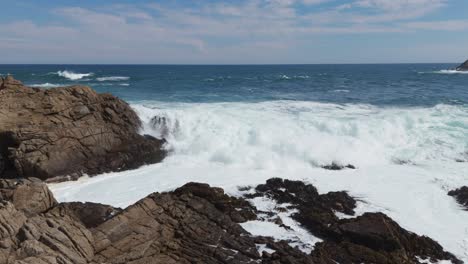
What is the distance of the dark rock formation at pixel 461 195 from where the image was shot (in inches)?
550

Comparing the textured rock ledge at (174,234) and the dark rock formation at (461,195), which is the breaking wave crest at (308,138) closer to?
the dark rock formation at (461,195)

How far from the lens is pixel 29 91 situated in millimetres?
17953

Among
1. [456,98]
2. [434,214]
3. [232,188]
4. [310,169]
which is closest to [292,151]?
[310,169]

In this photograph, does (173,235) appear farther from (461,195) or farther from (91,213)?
(461,195)

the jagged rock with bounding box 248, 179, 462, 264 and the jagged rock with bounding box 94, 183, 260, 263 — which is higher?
the jagged rock with bounding box 94, 183, 260, 263

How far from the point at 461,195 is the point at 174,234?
10374 mm

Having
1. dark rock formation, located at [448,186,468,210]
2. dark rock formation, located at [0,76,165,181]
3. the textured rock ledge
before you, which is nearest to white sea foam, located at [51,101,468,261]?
dark rock formation, located at [448,186,468,210]

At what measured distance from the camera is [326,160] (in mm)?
18312

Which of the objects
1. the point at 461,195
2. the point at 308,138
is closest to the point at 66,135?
the point at 308,138

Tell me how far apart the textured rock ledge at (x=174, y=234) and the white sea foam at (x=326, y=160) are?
1.90 meters

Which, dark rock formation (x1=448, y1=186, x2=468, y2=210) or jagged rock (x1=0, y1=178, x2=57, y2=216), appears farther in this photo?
dark rock formation (x1=448, y1=186, x2=468, y2=210)

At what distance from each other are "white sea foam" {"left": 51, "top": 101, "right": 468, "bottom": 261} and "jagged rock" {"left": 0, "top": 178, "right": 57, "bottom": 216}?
3.57 meters

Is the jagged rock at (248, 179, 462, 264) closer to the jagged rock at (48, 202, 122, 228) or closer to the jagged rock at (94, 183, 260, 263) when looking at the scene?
the jagged rock at (94, 183, 260, 263)

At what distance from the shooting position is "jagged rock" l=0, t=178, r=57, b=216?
9.73m
